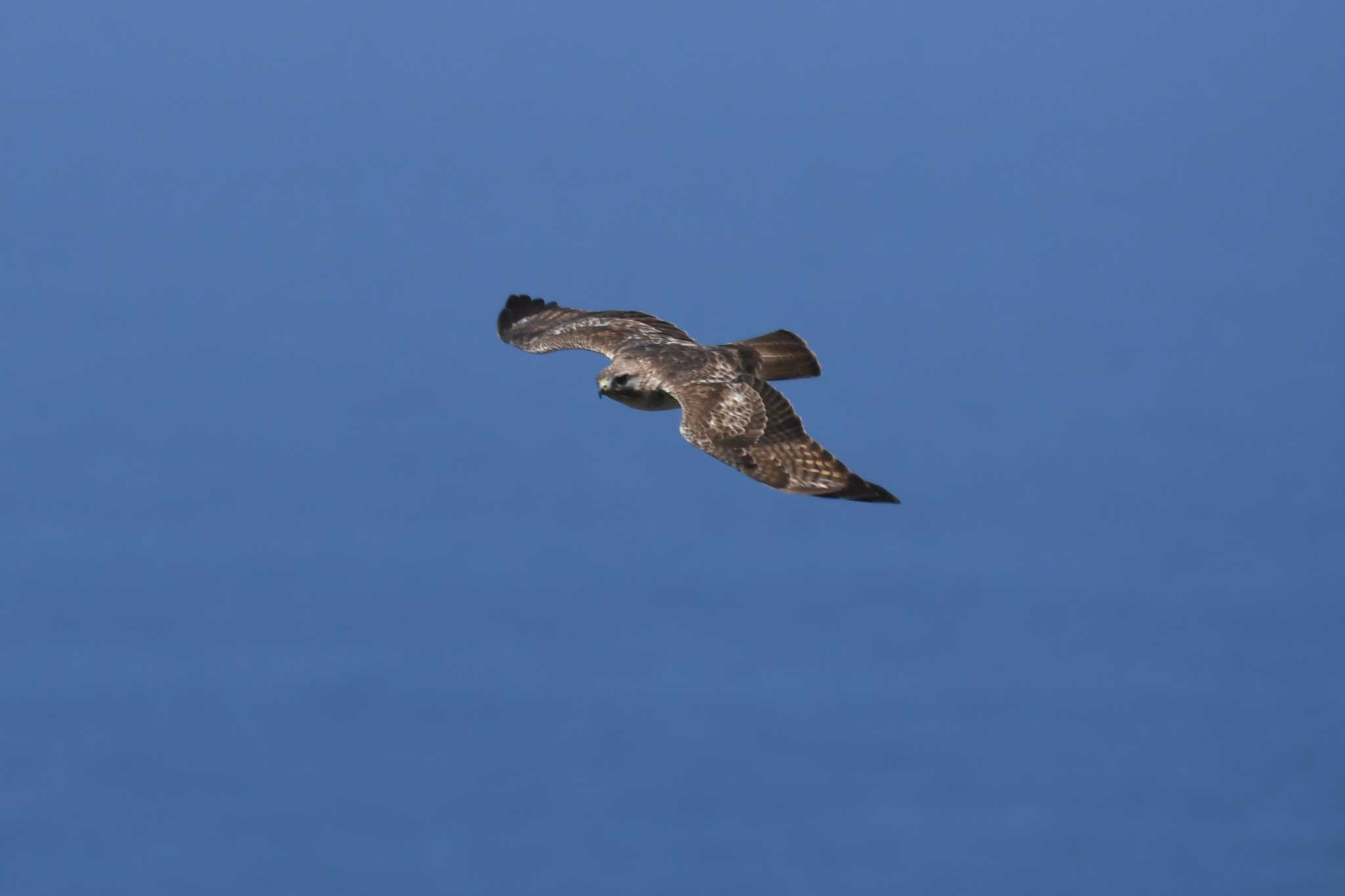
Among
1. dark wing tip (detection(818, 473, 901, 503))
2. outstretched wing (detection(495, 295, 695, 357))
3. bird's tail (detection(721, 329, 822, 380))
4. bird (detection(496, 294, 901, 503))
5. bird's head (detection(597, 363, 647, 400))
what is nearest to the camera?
dark wing tip (detection(818, 473, 901, 503))

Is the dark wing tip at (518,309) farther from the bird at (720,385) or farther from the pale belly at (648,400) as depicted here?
the pale belly at (648,400)

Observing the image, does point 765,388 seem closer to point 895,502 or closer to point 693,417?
point 693,417

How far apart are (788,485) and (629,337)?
4.69m

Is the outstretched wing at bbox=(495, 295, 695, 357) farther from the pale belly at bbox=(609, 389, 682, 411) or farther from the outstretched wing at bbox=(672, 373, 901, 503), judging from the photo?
the outstretched wing at bbox=(672, 373, 901, 503)

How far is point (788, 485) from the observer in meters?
23.4

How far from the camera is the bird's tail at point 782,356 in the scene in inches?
1035

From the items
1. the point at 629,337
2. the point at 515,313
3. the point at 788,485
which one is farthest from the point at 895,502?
the point at 515,313

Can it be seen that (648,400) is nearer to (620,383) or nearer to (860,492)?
(620,383)

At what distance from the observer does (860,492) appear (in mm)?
23062

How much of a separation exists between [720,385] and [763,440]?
122cm

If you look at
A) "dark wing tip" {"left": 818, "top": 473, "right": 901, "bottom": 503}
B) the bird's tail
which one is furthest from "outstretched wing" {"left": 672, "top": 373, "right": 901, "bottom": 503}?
the bird's tail

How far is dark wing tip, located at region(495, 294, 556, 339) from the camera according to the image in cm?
2962

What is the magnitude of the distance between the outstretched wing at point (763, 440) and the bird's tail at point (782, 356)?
1162 millimetres

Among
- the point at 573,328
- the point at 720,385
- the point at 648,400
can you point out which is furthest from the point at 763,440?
the point at 573,328
